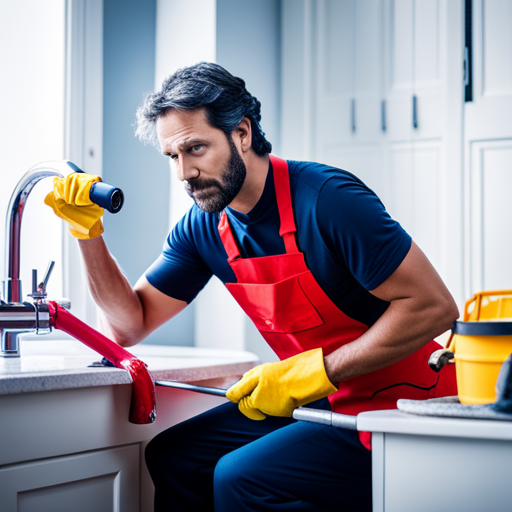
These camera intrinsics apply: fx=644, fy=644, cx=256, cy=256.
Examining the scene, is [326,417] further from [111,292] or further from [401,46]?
[401,46]

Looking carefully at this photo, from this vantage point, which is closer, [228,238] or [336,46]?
[228,238]

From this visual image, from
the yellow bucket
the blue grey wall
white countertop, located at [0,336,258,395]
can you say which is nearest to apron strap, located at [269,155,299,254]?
white countertop, located at [0,336,258,395]

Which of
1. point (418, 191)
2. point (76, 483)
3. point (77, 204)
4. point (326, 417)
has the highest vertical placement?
point (418, 191)

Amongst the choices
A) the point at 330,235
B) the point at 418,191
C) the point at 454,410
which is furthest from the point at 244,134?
the point at 418,191

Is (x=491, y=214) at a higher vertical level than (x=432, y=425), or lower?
higher

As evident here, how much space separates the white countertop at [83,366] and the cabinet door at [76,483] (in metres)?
0.13

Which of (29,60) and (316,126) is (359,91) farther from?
(29,60)

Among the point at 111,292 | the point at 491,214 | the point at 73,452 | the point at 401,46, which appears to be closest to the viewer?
the point at 73,452

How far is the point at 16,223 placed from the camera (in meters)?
Answer: 1.26

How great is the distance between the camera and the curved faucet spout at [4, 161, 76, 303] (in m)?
1.25

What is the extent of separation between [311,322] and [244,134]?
426 millimetres

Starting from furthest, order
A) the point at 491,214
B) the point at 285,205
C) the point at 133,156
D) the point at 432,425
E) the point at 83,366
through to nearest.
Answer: the point at 491,214, the point at 133,156, the point at 285,205, the point at 83,366, the point at 432,425

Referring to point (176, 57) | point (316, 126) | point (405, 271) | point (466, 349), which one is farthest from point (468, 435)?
point (316, 126)

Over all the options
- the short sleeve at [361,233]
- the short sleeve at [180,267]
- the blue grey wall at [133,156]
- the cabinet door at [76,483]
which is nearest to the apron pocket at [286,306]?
the short sleeve at [361,233]
